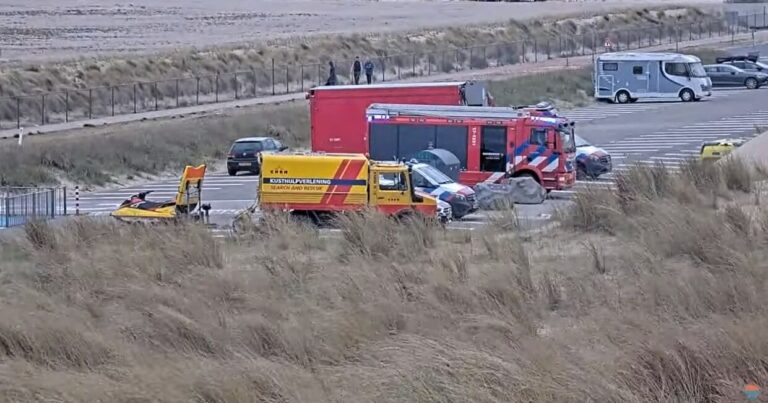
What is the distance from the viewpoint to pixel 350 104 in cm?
4128

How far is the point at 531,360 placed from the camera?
377 inches

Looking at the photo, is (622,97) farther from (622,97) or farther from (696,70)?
(696,70)

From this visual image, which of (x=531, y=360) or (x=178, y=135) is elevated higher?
(x=531, y=360)

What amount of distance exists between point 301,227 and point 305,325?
9.01 meters

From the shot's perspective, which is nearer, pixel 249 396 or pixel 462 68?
pixel 249 396

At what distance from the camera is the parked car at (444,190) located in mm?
28812

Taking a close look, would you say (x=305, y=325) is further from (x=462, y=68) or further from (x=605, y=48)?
(x=605, y=48)

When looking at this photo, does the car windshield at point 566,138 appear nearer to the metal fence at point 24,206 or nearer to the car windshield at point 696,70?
the metal fence at point 24,206

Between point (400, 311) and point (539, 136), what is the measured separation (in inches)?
876

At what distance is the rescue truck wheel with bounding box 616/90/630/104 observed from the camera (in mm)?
63625

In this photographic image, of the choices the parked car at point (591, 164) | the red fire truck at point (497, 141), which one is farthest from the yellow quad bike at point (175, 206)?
the parked car at point (591, 164)

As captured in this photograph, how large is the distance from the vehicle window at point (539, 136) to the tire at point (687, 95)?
30.2 metres

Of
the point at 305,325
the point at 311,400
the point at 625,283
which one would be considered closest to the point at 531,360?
the point at 311,400

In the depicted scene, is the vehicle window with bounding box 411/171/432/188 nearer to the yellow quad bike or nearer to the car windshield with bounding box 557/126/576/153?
the yellow quad bike
